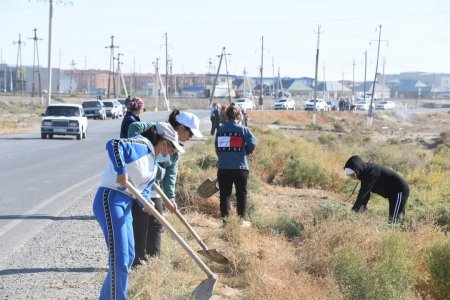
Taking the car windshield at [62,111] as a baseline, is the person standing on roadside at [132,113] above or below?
above

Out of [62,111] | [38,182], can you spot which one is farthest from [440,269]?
[62,111]

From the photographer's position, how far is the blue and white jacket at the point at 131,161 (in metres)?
4.88

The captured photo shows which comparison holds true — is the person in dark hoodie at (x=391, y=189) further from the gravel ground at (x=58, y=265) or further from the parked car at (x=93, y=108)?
the parked car at (x=93, y=108)

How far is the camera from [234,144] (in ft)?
30.5

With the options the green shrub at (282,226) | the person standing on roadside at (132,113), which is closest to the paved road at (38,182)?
the person standing on roadside at (132,113)

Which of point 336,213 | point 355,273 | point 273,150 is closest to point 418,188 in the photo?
point 273,150

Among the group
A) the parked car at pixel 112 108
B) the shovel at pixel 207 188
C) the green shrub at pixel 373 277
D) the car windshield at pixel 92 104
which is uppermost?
the shovel at pixel 207 188

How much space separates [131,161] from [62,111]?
84.0 feet

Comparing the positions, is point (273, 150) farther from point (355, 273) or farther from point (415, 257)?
point (355, 273)

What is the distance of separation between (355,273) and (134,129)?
2.47 meters

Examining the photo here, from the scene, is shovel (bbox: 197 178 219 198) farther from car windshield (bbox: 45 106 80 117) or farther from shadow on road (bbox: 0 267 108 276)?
car windshield (bbox: 45 106 80 117)

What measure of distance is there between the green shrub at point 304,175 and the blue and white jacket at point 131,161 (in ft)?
36.5

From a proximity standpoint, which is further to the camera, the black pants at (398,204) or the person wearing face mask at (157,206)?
the black pants at (398,204)

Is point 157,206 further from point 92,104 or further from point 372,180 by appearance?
point 92,104
